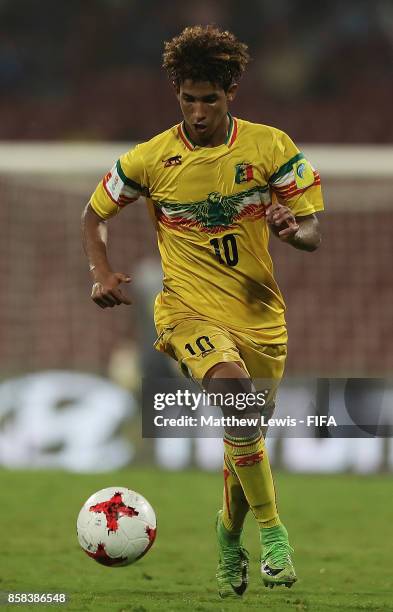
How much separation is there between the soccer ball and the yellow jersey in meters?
0.77

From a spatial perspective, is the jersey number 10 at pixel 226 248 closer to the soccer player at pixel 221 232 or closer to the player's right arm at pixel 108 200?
the soccer player at pixel 221 232

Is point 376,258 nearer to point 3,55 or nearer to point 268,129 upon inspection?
point 3,55

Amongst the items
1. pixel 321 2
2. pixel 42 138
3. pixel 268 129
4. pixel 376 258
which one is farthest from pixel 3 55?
pixel 268 129

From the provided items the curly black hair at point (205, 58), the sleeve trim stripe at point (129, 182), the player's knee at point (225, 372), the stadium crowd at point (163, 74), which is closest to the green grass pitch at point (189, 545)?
the player's knee at point (225, 372)

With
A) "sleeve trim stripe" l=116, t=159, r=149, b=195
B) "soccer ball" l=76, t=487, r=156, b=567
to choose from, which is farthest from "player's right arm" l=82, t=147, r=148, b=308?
"soccer ball" l=76, t=487, r=156, b=567

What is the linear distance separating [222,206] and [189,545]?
2794 millimetres

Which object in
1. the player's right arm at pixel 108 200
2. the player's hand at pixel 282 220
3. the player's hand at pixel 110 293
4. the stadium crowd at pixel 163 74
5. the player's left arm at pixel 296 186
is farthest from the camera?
the stadium crowd at pixel 163 74

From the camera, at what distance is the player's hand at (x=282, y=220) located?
471cm

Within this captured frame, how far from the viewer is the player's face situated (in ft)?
16.2

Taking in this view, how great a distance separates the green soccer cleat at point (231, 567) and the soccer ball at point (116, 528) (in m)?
0.31

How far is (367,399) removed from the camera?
870 cm

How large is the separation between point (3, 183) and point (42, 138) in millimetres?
6406

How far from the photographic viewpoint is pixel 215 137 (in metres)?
5.18

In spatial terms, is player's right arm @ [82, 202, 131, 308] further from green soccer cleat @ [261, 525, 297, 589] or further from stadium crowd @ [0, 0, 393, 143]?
stadium crowd @ [0, 0, 393, 143]
